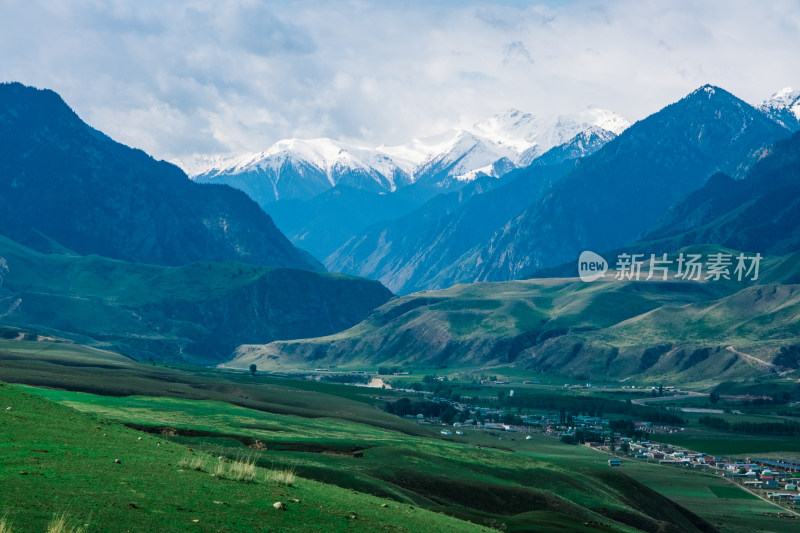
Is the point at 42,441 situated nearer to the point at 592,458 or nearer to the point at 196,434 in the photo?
the point at 196,434

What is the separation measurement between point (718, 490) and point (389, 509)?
12055 centimetres

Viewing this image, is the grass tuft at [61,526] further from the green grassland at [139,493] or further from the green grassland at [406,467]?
the green grassland at [406,467]

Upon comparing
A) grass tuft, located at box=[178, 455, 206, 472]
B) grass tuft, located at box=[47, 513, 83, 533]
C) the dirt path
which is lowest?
the dirt path

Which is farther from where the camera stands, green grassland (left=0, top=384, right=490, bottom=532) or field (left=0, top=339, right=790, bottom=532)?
field (left=0, top=339, right=790, bottom=532)

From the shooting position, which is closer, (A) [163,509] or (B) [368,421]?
(A) [163,509]

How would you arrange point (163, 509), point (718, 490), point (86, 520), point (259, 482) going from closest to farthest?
point (86, 520), point (163, 509), point (259, 482), point (718, 490)

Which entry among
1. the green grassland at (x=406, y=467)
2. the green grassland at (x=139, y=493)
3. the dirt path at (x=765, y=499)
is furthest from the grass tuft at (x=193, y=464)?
the dirt path at (x=765, y=499)

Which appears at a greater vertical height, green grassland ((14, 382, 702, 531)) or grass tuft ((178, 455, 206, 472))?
grass tuft ((178, 455, 206, 472))

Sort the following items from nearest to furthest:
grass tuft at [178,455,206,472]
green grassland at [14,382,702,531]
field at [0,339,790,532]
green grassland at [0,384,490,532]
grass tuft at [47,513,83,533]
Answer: grass tuft at [47,513,83,533]
green grassland at [0,384,490,532]
field at [0,339,790,532]
grass tuft at [178,455,206,472]
green grassland at [14,382,702,531]

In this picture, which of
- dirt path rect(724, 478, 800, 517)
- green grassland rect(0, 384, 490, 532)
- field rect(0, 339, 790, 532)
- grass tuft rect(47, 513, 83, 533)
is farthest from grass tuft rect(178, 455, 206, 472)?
dirt path rect(724, 478, 800, 517)

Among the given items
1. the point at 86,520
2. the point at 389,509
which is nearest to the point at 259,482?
the point at 389,509

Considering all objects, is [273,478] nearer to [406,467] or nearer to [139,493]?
[139,493]

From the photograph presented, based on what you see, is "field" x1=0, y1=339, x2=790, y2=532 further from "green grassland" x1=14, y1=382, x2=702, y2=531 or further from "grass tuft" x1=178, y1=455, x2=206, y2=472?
"green grassland" x1=14, y1=382, x2=702, y2=531

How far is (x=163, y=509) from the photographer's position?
136ft
